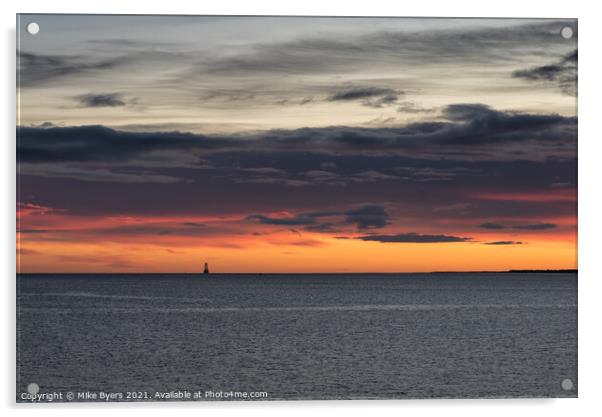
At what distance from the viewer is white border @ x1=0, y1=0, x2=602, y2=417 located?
12195mm

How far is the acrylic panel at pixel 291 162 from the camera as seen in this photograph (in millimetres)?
13305

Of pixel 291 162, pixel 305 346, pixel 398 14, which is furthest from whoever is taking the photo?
pixel 305 346

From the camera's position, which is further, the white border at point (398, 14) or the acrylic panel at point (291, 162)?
the acrylic panel at point (291, 162)

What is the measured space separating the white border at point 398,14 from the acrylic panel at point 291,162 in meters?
0.23

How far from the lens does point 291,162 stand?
55.9 feet

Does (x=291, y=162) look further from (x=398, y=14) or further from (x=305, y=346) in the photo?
(x=305, y=346)

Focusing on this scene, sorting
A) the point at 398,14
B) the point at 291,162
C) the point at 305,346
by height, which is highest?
the point at 398,14

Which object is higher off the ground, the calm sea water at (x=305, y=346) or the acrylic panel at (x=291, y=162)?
the acrylic panel at (x=291, y=162)

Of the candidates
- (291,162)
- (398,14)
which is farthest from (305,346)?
(398,14)

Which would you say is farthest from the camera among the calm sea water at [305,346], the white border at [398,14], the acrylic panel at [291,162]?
the calm sea water at [305,346]

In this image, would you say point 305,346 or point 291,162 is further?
point 305,346

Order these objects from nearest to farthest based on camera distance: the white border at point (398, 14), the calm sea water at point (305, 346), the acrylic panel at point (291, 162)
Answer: the white border at point (398, 14), the acrylic panel at point (291, 162), the calm sea water at point (305, 346)

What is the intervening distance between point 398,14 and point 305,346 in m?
20.5
